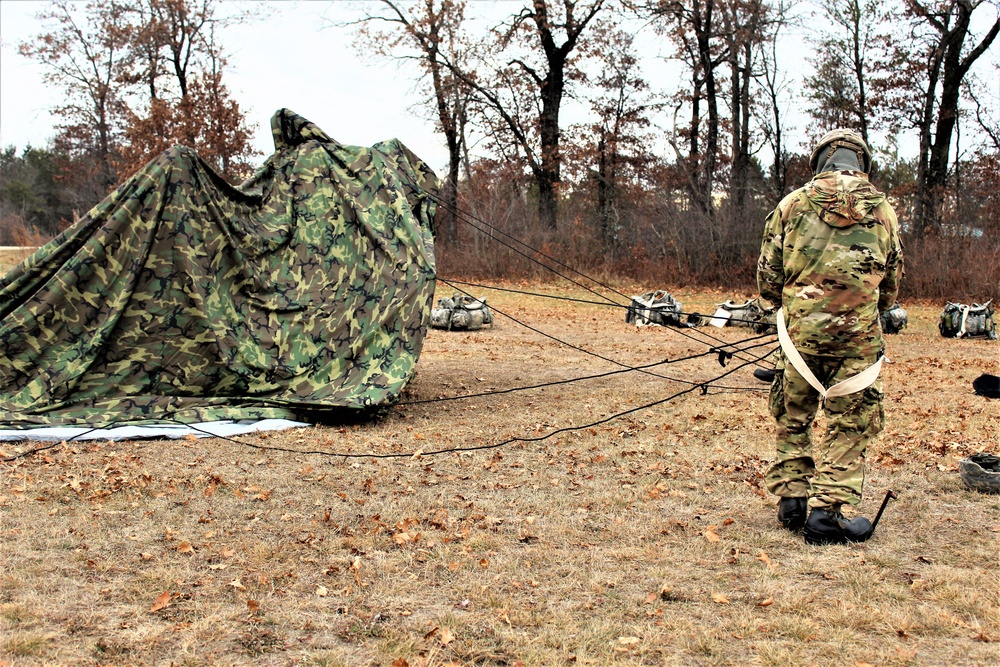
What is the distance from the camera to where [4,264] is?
2483 centimetres

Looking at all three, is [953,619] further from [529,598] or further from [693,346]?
[693,346]

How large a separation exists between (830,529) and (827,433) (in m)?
0.51

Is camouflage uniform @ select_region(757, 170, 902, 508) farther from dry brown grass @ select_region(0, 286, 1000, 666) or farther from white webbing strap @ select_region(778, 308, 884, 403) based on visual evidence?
dry brown grass @ select_region(0, 286, 1000, 666)

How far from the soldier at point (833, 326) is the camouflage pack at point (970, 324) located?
11.2 metres

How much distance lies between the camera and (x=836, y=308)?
4629 mm

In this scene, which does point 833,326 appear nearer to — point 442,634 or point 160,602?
point 442,634

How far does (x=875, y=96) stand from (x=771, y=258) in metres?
27.4

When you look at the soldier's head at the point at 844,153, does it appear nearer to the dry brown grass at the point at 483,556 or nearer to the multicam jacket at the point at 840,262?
the multicam jacket at the point at 840,262

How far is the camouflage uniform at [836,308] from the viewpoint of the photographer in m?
4.62

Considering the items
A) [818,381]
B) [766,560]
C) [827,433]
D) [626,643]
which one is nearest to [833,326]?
[818,381]

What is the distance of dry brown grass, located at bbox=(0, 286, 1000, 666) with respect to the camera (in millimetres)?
3533

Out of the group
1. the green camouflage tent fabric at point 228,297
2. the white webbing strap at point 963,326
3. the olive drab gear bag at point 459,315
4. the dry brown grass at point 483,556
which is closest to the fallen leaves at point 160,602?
the dry brown grass at point 483,556

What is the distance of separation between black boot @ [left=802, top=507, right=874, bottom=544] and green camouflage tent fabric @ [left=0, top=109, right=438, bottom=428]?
3803 mm

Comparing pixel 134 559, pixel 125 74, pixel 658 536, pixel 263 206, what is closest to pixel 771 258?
pixel 658 536
